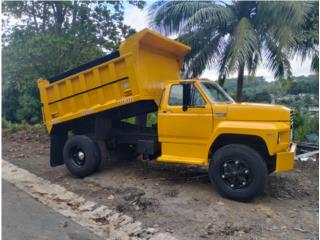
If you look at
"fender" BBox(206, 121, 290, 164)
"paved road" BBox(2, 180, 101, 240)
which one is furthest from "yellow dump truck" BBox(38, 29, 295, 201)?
"paved road" BBox(2, 180, 101, 240)

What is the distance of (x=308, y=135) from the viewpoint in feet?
39.0

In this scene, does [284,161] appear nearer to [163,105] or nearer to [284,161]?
[284,161]

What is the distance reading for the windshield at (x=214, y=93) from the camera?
6.72 meters

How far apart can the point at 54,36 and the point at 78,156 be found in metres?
8.15

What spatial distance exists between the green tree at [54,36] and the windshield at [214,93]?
8875 millimetres

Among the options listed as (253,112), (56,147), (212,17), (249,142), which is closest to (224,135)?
(249,142)

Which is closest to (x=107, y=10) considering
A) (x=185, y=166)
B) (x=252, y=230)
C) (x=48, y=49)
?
(x=48, y=49)

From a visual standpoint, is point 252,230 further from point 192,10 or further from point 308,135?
point 192,10

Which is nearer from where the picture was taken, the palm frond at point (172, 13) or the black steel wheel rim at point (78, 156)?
the black steel wheel rim at point (78, 156)

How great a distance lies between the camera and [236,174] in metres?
6.12

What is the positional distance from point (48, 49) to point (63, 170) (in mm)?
7171

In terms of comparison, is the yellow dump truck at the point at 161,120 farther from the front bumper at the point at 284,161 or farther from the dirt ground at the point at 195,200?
→ the dirt ground at the point at 195,200

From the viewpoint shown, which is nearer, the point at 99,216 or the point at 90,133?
the point at 99,216

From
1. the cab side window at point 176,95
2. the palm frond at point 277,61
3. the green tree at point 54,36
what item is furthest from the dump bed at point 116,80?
the green tree at point 54,36
